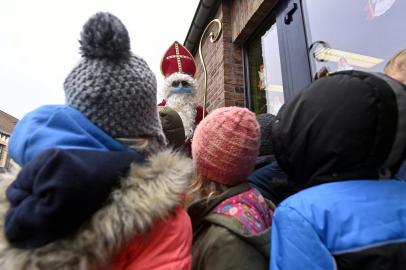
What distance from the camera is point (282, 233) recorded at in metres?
0.88

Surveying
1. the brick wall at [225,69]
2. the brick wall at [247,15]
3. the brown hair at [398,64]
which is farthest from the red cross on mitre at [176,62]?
the brown hair at [398,64]

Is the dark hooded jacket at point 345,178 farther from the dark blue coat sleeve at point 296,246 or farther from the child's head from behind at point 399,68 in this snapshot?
the child's head from behind at point 399,68

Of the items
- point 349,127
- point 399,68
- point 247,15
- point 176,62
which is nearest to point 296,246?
point 349,127

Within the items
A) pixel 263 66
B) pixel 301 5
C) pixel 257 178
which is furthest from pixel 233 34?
pixel 257 178

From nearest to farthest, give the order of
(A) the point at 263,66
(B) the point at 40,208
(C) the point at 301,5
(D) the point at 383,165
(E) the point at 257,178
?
(B) the point at 40,208, (D) the point at 383,165, (E) the point at 257,178, (C) the point at 301,5, (A) the point at 263,66

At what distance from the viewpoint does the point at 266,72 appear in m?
3.54

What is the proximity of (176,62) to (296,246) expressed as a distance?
9.55 feet

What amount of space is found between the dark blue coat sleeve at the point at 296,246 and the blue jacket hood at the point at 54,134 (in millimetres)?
510

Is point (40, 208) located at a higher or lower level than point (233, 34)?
lower

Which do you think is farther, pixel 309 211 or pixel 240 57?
pixel 240 57

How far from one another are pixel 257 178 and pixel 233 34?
9.67 feet

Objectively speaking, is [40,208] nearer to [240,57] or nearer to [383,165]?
[383,165]

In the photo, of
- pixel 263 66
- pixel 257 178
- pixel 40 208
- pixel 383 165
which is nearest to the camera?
pixel 40 208

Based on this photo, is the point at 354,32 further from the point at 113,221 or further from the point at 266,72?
the point at 113,221
